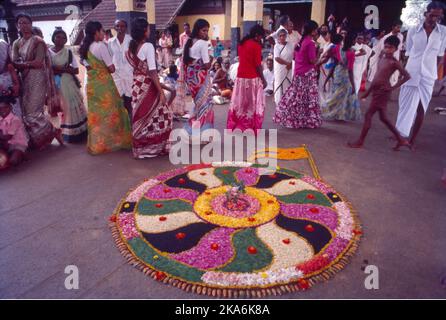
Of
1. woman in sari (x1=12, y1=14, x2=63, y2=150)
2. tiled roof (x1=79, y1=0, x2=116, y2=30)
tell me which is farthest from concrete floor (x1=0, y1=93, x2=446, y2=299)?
tiled roof (x1=79, y1=0, x2=116, y2=30)

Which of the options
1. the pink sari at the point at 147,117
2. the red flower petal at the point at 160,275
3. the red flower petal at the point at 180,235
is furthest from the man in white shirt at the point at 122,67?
the red flower petal at the point at 160,275

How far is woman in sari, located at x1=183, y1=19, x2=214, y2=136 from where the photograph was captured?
4609mm

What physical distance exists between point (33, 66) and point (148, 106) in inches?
69.7

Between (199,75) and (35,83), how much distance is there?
2.33 metres

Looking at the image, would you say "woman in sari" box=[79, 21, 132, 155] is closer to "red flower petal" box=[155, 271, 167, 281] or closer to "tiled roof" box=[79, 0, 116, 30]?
→ "red flower petal" box=[155, 271, 167, 281]

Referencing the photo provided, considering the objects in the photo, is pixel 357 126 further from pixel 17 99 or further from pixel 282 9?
pixel 282 9

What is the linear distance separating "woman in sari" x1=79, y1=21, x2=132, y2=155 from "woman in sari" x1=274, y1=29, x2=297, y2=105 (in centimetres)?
300

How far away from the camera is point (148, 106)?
168 inches

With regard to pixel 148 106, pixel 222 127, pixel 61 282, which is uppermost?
pixel 148 106

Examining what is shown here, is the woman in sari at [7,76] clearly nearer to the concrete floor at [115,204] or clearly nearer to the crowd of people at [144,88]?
the crowd of people at [144,88]

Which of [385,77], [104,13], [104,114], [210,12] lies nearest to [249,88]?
[385,77]

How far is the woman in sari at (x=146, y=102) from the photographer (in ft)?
13.0

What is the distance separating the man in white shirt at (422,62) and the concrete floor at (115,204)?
1.89 ft

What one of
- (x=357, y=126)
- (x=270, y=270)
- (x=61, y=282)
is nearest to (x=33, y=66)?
(x=61, y=282)
